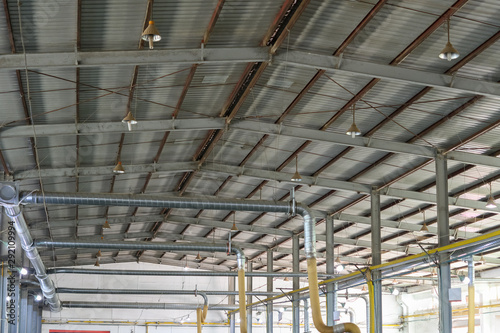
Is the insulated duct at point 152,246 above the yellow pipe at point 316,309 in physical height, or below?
above

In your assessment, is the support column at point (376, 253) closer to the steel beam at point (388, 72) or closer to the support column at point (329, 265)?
the support column at point (329, 265)

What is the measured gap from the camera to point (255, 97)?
23.1 m

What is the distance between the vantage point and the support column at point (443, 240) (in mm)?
23719

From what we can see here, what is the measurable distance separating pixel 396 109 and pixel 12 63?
1381 cm

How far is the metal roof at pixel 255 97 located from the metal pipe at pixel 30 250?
7.35ft

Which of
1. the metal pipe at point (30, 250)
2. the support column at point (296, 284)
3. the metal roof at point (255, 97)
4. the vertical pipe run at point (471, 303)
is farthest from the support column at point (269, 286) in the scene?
the vertical pipe run at point (471, 303)

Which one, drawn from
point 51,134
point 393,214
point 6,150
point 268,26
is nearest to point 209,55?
point 268,26

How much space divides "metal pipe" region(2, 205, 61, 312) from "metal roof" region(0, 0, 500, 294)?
7.35 feet

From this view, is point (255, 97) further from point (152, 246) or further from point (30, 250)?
point (30, 250)

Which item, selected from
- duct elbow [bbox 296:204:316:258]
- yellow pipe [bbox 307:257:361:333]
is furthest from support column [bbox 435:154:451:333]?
duct elbow [bbox 296:204:316:258]

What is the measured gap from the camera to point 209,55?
18266 millimetres

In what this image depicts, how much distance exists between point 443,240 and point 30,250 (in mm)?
19694

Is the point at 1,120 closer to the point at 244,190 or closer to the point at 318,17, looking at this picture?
the point at 318,17

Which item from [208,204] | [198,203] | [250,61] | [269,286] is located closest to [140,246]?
[198,203]
